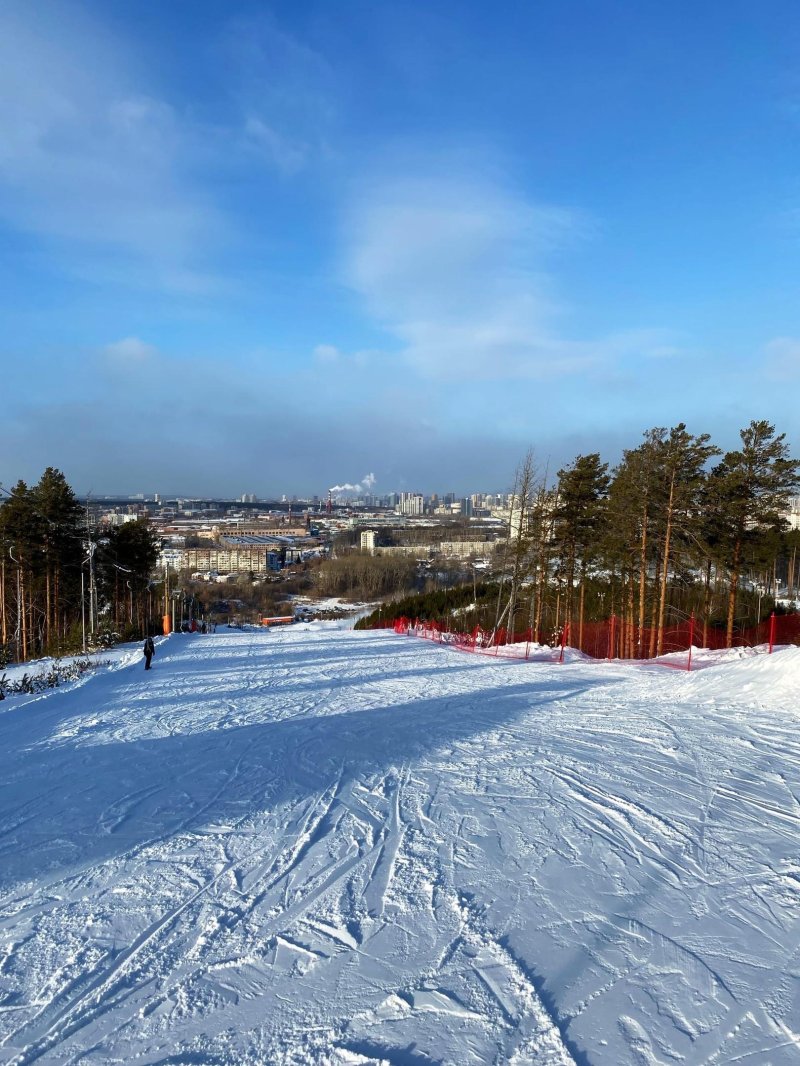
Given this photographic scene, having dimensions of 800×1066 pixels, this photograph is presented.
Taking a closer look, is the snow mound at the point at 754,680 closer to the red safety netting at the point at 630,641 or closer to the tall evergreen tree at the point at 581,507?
the red safety netting at the point at 630,641

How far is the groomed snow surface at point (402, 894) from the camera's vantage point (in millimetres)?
3182

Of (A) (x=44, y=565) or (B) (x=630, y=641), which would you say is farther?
(A) (x=44, y=565)

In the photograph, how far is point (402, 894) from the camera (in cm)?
458

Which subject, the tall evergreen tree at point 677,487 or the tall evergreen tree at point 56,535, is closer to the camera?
the tall evergreen tree at point 677,487

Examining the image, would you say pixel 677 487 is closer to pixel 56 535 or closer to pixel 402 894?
pixel 402 894

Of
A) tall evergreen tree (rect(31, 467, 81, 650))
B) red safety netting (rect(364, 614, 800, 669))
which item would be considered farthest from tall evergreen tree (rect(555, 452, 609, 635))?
tall evergreen tree (rect(31, 467, 81, 650))

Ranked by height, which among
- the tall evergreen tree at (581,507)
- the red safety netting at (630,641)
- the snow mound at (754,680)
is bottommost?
the red safety netting at (630,641)

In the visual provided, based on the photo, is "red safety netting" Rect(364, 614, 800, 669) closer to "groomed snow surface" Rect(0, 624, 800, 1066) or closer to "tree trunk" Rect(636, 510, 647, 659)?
"tree trunk" Rect(636, 510, 647, 659)

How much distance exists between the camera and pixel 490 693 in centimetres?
1337

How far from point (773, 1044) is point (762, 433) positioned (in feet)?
73.3

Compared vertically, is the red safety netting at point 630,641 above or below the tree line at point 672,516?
below

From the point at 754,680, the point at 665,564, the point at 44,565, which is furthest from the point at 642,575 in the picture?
the point at 44,565

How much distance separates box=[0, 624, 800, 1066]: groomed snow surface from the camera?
3.18m

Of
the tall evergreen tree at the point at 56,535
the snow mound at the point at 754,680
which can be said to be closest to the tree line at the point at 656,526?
the snow mound at the point at 754,680
